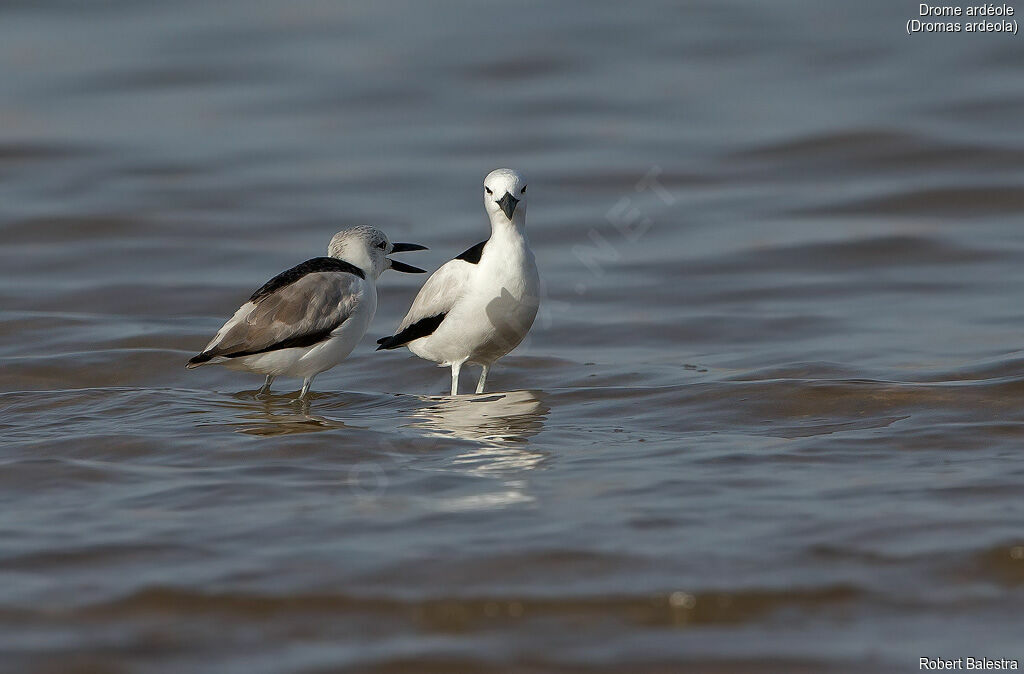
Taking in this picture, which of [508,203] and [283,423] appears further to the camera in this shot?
[508,203]

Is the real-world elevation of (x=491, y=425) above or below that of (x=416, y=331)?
below

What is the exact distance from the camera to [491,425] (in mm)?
7242

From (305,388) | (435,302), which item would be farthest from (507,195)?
(305,388)

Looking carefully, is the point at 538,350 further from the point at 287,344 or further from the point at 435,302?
the point at 287,344

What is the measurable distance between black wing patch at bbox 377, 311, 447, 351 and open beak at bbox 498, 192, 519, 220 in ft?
2.46

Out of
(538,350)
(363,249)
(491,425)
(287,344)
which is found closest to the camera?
(491,425)

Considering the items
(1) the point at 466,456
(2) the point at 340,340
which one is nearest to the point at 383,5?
(2) the point at 340,340

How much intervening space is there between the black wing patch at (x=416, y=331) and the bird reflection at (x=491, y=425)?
414 millimetres

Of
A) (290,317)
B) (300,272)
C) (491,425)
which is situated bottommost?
(491,425)

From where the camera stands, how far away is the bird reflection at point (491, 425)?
6.41 meters

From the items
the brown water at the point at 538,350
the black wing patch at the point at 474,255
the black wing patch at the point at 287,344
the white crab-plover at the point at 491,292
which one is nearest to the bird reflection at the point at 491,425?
the brown water at the point at 538,350

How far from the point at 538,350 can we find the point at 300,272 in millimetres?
2259

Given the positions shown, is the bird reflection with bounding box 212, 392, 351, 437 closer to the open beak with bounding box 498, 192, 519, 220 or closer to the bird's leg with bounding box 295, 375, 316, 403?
the bird's leg with bounding box 295, 375, 316, 403

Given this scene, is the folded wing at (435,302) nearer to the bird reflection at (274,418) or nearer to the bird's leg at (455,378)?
the bird's leg at (455,378)
